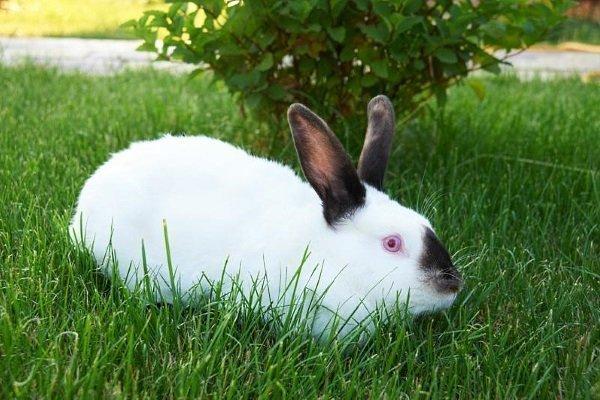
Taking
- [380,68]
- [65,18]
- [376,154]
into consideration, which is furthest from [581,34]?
[376,154]

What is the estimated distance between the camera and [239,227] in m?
2.11

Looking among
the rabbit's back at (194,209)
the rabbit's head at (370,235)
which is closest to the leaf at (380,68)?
the rabbit's back at (194,209)

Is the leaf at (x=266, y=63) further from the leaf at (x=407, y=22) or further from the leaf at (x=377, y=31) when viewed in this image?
the leaf at (x=407, y=22)

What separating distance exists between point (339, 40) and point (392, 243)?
124 centimetres

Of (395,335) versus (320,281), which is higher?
(320,281)

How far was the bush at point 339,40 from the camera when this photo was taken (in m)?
3.00

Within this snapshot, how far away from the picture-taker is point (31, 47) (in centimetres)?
755

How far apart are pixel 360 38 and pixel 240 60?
1.56 ft

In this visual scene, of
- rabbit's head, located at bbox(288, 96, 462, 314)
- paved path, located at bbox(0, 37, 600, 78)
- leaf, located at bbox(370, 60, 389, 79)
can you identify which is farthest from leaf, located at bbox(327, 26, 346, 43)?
paved path, located at bbox(0, 37, 600, 78)

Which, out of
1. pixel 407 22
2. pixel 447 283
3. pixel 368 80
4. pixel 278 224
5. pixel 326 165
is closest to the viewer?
pixel 447 283

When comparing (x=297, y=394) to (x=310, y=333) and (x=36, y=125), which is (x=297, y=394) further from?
(x=36, y=125)

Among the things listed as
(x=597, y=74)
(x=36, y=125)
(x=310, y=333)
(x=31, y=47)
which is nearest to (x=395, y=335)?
(x=310, y=333)

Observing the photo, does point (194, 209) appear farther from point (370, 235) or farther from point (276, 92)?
point (276, 92)

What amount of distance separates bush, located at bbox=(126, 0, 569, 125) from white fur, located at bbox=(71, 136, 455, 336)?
744mm
